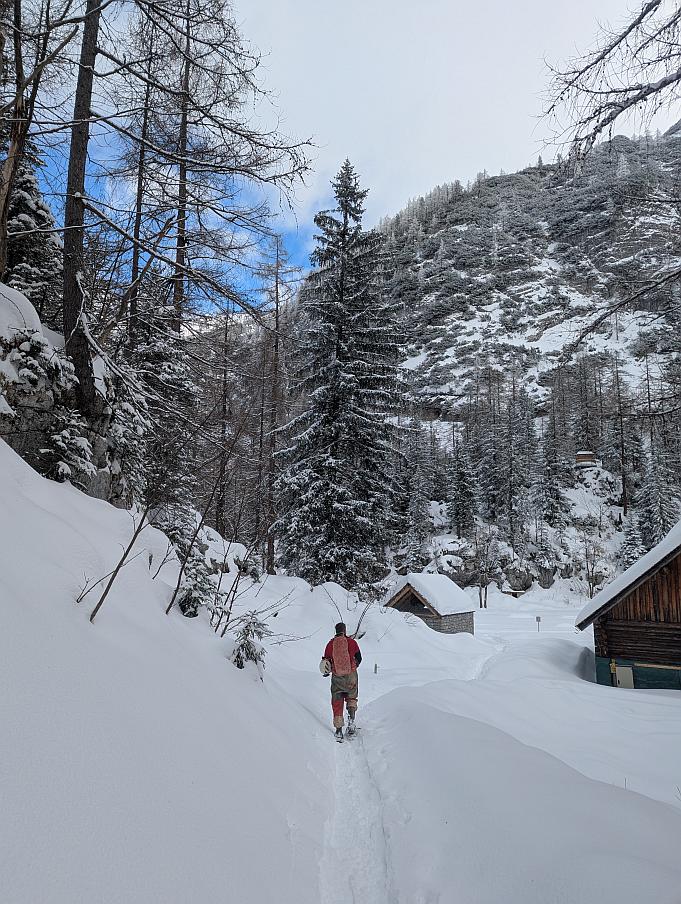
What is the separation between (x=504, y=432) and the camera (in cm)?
5816

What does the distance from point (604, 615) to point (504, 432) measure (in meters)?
47.1

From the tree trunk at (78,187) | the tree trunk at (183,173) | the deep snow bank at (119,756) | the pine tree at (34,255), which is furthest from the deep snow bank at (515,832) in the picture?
the pine tree at (34,255)

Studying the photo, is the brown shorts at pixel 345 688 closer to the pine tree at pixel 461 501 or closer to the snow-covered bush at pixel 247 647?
the snow-covered bush at pixel 247 647

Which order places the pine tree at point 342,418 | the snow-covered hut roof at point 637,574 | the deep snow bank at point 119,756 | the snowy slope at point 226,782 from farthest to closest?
the pine tree at point 342,418
the snow-covered hut roof at point 637,574
the snowy slope at point 226,782
the deep snow bank at point 119,756

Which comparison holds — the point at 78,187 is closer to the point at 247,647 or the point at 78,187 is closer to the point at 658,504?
the point at 247,647

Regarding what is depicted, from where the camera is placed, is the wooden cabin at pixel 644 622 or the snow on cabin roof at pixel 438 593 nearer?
the wooden cabin at pixel 644 622

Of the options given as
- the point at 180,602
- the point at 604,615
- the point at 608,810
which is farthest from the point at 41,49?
the point at 604,615

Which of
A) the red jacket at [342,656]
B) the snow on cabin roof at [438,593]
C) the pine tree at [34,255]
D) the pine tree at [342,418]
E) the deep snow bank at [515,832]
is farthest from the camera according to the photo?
the snow on cabin roof at [438,593]

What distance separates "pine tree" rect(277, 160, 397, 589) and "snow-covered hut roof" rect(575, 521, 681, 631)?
6.95 m

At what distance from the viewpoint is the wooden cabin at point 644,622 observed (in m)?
12.3

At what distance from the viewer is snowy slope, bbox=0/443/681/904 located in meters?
1.80

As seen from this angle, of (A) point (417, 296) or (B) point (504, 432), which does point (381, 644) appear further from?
(A) point (417, 296)

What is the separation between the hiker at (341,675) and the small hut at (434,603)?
15.1 meters

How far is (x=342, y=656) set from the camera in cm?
712
